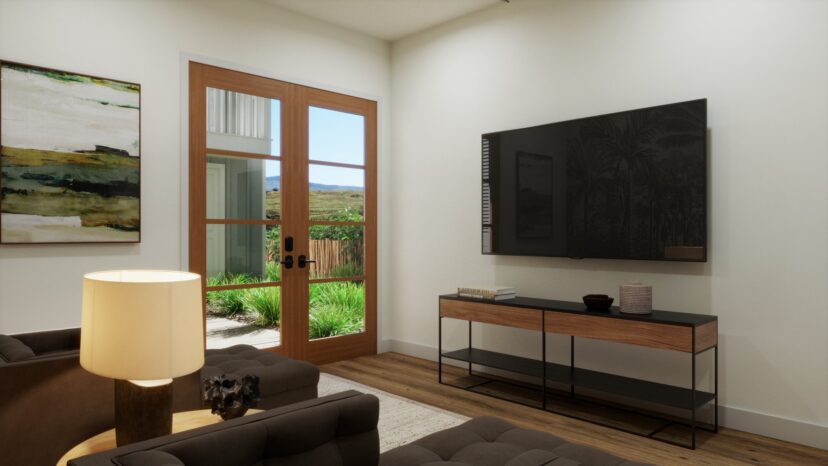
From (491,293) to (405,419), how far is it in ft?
3.55

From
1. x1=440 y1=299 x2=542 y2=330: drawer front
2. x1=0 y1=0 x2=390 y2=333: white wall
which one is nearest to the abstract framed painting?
x1=0 y1=0 x2=390 y2=333: white wall

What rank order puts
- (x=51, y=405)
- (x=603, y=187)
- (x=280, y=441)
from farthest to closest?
(x=603, y=187) < (x=51, y=405) < (x=280, y=441)

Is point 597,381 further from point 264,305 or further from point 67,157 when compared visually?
point 67,157

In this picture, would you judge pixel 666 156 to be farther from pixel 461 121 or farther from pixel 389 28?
pixel 389 28

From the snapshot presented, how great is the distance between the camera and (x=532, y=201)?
13.2 ft

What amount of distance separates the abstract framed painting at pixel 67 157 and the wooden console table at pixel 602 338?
2.35m

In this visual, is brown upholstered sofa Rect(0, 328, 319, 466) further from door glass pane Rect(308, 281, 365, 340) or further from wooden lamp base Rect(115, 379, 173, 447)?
door glass pane Rect(308, 281, 365, 340)

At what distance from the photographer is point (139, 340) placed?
4.70 ft

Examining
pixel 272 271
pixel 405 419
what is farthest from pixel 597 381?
pixel 272 271

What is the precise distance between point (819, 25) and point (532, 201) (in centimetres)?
188

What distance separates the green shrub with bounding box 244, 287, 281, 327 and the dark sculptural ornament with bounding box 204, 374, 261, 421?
2.52 metres

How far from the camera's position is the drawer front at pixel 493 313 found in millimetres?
3658

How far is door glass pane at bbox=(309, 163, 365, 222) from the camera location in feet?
15.6

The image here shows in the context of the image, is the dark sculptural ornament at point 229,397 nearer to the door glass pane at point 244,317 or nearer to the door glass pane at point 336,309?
the door glass pane at point 244,317
